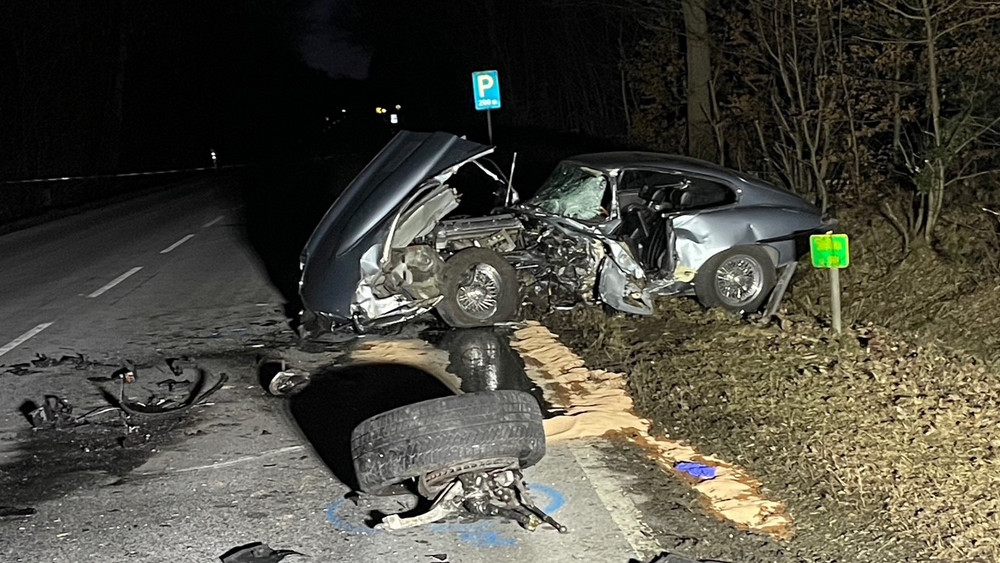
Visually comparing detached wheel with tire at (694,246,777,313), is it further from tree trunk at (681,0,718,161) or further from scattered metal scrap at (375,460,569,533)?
tree trunk at (681,0,718,161)

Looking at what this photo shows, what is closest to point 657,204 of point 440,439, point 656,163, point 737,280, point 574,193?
point 656,163

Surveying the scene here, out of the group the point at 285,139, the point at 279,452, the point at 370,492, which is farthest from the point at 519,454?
the point at 285,139

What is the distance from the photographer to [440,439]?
4785 mm

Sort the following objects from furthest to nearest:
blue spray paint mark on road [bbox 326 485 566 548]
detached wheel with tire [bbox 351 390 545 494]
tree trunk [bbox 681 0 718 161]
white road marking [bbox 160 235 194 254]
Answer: white road marking [bbox 160 235 194 254] → tree trunk [bbox 681 0 718 161] → blue spray paint mark on road [bbox 326 485 566 548] → detached wheel with tire [bbox 351 390 545 494]

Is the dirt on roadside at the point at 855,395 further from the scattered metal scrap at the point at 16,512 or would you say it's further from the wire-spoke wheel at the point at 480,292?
the scattered metal scrap at the point at 16,512

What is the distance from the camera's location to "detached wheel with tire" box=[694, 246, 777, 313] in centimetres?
972

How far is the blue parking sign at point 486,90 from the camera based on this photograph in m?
20.1

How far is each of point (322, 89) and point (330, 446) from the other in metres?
145

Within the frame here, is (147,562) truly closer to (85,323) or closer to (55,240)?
(85,323)

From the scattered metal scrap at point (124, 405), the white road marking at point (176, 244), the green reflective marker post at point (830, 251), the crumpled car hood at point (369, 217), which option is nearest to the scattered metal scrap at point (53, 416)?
the scattered metal scrap at point (124, 405)

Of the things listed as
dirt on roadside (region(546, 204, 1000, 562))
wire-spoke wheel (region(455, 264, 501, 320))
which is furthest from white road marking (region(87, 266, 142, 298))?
dirt on roadside (region(546, 204, 1000, 562))

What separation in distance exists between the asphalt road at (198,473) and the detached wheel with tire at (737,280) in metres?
3.69

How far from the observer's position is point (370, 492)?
500 cm

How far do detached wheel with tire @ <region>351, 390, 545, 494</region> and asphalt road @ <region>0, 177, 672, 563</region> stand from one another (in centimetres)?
40
